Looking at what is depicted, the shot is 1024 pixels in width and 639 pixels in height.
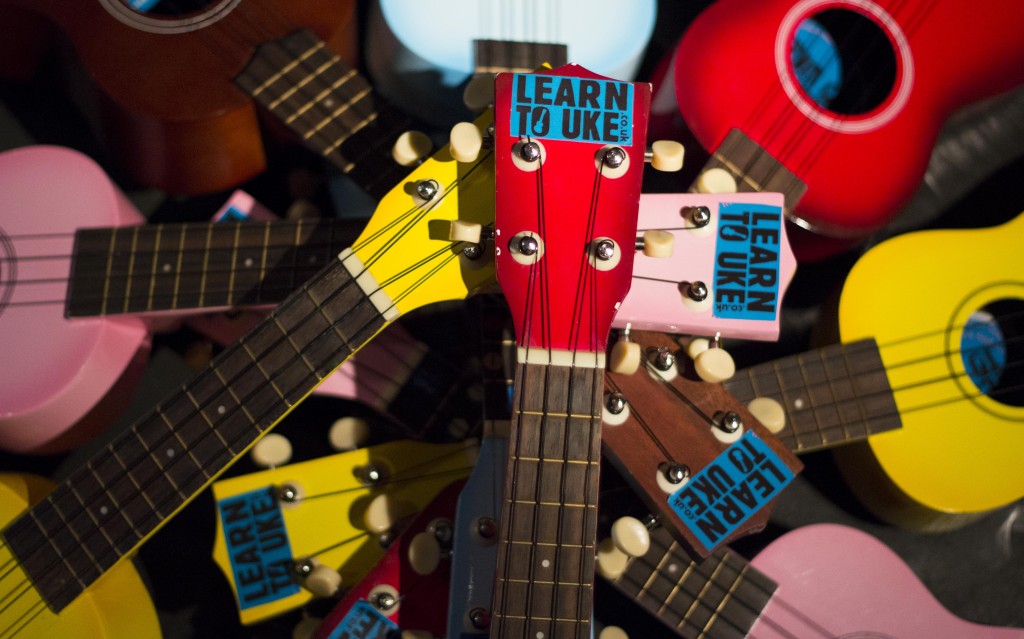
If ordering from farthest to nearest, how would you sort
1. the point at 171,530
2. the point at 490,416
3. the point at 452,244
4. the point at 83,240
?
the point at 171,530 < the point at 83,240 < the point at 490,416 < the point at 452,244

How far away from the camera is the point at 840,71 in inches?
67.2

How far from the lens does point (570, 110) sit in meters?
1.22

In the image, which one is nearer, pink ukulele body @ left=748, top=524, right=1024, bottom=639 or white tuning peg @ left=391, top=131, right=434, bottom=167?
white tuning peg @ left=391, top=131, right=434, bottom=167

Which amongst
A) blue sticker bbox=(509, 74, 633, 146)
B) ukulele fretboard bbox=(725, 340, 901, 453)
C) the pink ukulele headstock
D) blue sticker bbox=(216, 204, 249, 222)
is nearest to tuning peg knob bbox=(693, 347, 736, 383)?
the pink ukulele headstock

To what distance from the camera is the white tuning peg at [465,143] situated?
125 centimetres

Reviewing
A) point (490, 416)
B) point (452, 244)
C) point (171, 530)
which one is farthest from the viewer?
point (171, 530)

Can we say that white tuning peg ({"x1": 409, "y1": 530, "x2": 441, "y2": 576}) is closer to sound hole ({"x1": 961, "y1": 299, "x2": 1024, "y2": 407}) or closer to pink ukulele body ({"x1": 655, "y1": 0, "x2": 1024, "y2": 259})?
pink ukulele body ({"x1": 655, "y1": 0, "x2": 1024, "y2": 259})

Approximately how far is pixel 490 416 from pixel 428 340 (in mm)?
402

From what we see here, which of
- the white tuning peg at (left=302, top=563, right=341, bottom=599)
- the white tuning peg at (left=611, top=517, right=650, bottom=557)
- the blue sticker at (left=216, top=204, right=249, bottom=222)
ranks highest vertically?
the blue sticker at (left=216, top=204, right=249, bottom=222)

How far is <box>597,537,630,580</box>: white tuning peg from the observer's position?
4.62 ft

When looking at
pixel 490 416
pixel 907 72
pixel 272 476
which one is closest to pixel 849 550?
pixel 490 416

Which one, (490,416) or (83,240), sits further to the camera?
(83,240)

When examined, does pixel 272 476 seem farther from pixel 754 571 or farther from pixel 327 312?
pixel 754 571

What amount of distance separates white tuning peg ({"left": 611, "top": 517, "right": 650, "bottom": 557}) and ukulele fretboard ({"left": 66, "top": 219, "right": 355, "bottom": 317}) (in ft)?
2.07
